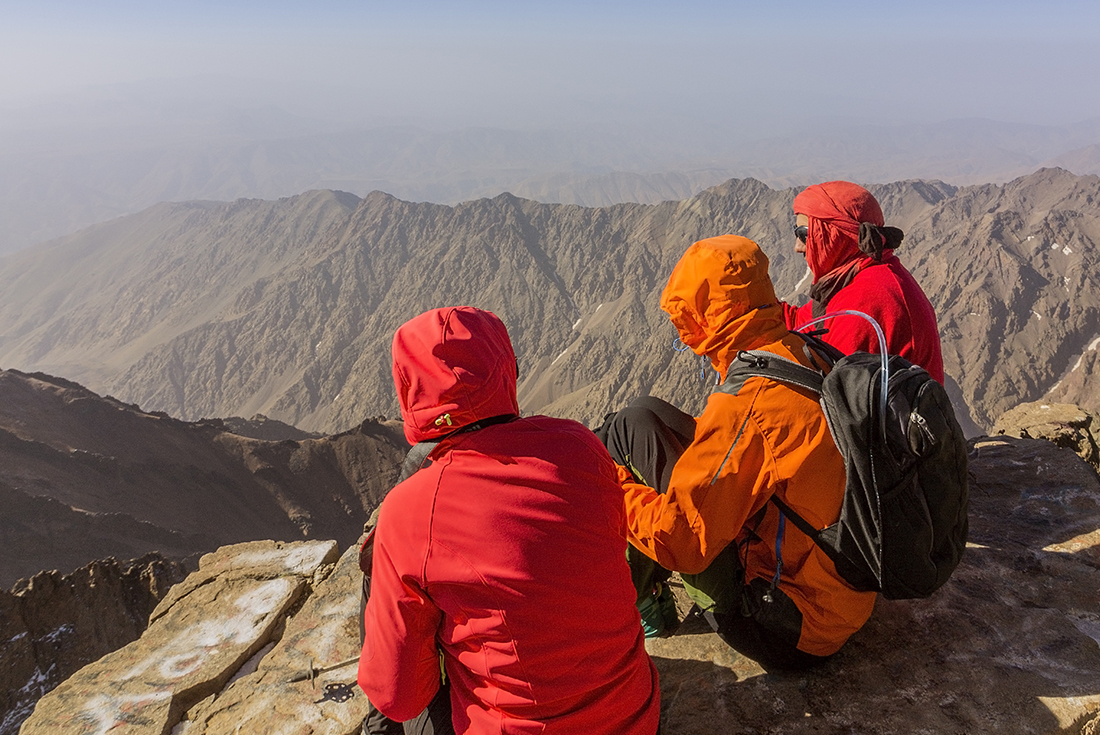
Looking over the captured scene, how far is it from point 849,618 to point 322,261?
401 ft

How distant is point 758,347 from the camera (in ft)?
8.90

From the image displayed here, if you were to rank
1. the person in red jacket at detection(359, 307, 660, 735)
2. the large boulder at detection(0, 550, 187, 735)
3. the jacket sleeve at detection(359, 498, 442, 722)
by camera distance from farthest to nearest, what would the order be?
the large boulder at detection(0, 550, 187, 735), the jacket sleeve at detection(359, 498, 442, 722), the person in red jacket at detection(359, 307, 660, 735)

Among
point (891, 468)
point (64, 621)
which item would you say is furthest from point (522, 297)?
point (891, 468)

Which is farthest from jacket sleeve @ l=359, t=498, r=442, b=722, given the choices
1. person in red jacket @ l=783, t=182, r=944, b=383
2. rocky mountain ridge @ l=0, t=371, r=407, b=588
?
rocky mountain ridge @ l=0, t=371, r=407, b=588

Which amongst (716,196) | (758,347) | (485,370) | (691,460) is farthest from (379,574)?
(716,196)

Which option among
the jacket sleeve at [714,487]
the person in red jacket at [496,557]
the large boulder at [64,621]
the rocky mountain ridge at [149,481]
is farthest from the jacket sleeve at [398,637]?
the rocky mountain ridge at [149,481]

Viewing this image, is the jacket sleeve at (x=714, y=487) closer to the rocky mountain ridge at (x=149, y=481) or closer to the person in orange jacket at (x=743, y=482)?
the person in orange jacket at (x=743, y=482)

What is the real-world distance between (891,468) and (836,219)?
279 cm

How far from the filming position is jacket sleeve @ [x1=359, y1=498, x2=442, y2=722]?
6.56 ft

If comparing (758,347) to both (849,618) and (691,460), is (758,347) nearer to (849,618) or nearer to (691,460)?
(691,460)

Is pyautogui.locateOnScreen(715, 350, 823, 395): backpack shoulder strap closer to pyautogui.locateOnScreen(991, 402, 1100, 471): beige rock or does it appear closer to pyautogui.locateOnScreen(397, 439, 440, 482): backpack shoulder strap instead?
pyautogui.locateOnScreen(397, 439, 440, 482): backpack shoulder strap

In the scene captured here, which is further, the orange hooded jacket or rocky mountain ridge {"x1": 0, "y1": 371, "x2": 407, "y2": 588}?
rocky mountain ridge {"x1": 0, "y1": 371, "x2": 407, "y2": 588}

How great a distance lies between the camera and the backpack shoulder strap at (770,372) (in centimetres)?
245

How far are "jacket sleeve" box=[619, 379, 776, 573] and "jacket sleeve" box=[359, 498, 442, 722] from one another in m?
1.04
